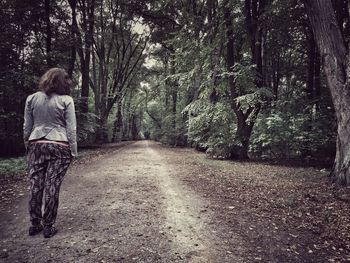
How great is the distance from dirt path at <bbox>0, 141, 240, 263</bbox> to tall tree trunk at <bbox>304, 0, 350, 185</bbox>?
3.65m

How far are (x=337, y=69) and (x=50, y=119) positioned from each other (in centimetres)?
674

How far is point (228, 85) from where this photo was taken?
12.6 m

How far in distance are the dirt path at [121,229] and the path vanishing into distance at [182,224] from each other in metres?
0.01

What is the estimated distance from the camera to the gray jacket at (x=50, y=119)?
3.46 m

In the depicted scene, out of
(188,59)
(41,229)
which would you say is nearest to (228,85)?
(188,59)

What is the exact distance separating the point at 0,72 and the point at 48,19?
569 cm

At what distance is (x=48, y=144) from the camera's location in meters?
3.42

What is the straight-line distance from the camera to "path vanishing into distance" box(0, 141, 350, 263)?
9.91ft

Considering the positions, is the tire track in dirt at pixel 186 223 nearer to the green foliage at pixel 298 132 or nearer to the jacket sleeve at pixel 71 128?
the jacket sleeve at pixel 71 128

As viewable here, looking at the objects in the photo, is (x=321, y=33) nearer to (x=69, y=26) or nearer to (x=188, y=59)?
(x=188, y=59)

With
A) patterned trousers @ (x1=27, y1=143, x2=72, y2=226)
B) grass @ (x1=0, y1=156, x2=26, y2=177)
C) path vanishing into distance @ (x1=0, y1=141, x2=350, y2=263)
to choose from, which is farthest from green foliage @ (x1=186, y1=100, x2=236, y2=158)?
patterned trousers @ (x1=27, y1=143, x2=72, y2=226)

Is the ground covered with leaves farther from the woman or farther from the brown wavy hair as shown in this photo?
the brown wavy hair

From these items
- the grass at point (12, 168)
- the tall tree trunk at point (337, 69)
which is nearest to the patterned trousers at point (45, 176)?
the grass at point (12, 168)

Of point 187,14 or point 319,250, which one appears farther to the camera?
point 187,14
